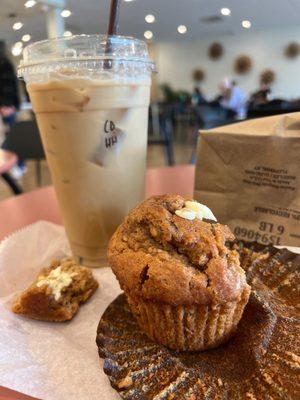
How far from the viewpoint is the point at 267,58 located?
6.20 metres

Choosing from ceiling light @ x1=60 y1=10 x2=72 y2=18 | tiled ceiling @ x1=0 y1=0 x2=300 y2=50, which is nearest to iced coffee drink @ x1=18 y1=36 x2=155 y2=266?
tiled ceiling @ x1=0 y1=0 x2=300 y2=50

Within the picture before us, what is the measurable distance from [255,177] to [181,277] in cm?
43

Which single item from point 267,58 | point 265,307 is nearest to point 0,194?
point 265,307

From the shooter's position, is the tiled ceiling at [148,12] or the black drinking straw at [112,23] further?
the tiled ceiling at [148,12]

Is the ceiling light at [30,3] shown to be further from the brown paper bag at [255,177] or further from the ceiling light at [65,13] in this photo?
the brown paper bag at [255,177]

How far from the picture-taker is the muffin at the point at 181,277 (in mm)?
561

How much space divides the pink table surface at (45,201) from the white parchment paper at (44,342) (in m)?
0.17

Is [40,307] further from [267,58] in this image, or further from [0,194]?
[267,58]

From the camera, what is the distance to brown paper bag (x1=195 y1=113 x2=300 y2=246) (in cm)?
84

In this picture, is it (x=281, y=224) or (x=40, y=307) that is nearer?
(x=40, y=307)

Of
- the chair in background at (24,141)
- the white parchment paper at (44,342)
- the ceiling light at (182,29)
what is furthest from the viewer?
the chair in background at (24,141)

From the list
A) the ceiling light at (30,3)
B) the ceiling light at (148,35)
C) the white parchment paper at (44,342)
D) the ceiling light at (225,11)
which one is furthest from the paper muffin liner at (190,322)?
the ceiling light at (30,3)

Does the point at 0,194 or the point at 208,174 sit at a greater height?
the point at 208,174

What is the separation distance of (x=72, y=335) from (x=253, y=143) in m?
0.61
